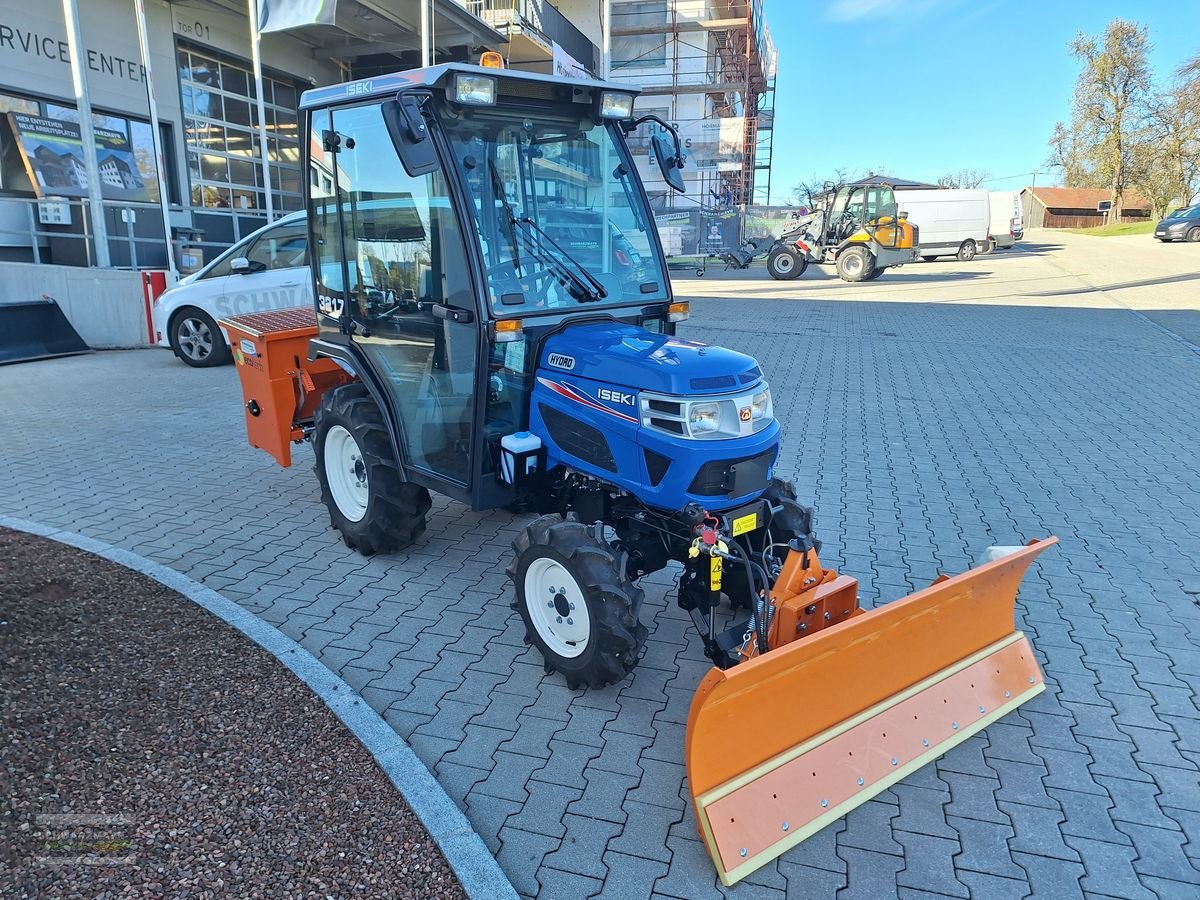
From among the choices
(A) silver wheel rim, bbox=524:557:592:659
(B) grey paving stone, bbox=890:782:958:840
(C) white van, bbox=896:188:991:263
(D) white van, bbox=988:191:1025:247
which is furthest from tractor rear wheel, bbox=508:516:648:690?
(D) white van, bbox=988:191:1025:247

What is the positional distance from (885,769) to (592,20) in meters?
33.0

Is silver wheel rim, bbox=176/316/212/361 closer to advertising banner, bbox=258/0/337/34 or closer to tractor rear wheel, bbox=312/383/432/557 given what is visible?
advertising banner, bbox=258/0/337/34

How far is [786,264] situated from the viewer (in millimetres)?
23250

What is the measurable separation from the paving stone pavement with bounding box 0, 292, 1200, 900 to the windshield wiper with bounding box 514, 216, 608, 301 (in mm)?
1626

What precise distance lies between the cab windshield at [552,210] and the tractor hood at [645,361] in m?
0.26

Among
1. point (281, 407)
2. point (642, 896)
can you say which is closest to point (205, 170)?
point (281, 407)

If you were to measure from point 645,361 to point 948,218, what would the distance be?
30078mm

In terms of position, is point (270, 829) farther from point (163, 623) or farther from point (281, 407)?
point (281, 407)

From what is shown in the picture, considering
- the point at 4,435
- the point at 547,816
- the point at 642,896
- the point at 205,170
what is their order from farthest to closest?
the point at 205,170 < the point at 4,435 < the point at 547,816 < the point at 642,896

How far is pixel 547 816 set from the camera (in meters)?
2.85

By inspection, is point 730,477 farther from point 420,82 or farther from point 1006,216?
point 1006,216

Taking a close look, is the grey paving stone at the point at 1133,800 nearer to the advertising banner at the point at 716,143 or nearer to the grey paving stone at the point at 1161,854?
the grey paving stone at the point at 1161,854

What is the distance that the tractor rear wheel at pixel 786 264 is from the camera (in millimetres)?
23125

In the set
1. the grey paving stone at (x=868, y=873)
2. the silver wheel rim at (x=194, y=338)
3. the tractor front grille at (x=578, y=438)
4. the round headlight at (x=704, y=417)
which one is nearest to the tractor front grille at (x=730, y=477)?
the round headlight at (x=704, y=417)
